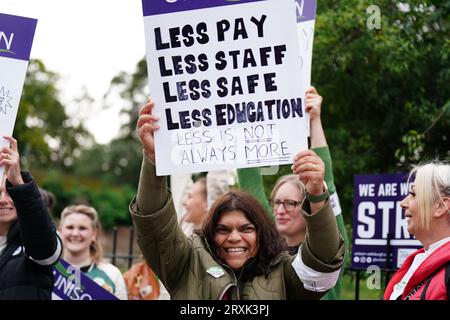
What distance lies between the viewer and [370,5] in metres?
5.92

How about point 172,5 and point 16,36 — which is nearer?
point 172,5

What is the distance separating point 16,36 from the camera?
4184mm

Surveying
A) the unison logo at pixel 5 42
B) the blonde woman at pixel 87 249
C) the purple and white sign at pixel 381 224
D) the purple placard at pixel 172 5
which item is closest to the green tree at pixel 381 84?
the purple and white sign at pixel 381 224

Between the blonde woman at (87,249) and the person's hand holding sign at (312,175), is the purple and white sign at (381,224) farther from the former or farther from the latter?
the blonde woman at (87,249)

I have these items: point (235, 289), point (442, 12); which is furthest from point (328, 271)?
point (442, 12)

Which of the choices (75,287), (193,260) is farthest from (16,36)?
(75,287)

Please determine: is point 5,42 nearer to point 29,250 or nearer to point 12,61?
point 12,61

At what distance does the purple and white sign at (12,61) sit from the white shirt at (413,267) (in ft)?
6.96

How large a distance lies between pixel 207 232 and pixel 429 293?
122 cm

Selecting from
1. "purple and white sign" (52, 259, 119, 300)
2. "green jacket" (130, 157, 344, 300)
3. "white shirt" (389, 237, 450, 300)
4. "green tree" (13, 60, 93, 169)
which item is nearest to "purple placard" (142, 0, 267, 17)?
"green jacket" (130, 157, 344, 300)

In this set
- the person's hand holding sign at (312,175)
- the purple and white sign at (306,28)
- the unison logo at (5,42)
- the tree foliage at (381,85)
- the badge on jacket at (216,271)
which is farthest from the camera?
the tree foliage at (381,85)

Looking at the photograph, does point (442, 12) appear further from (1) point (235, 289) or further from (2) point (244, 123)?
(1) point (235, 289)

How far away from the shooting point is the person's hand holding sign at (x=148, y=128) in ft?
12.3

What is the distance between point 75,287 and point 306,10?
2.36 meters
